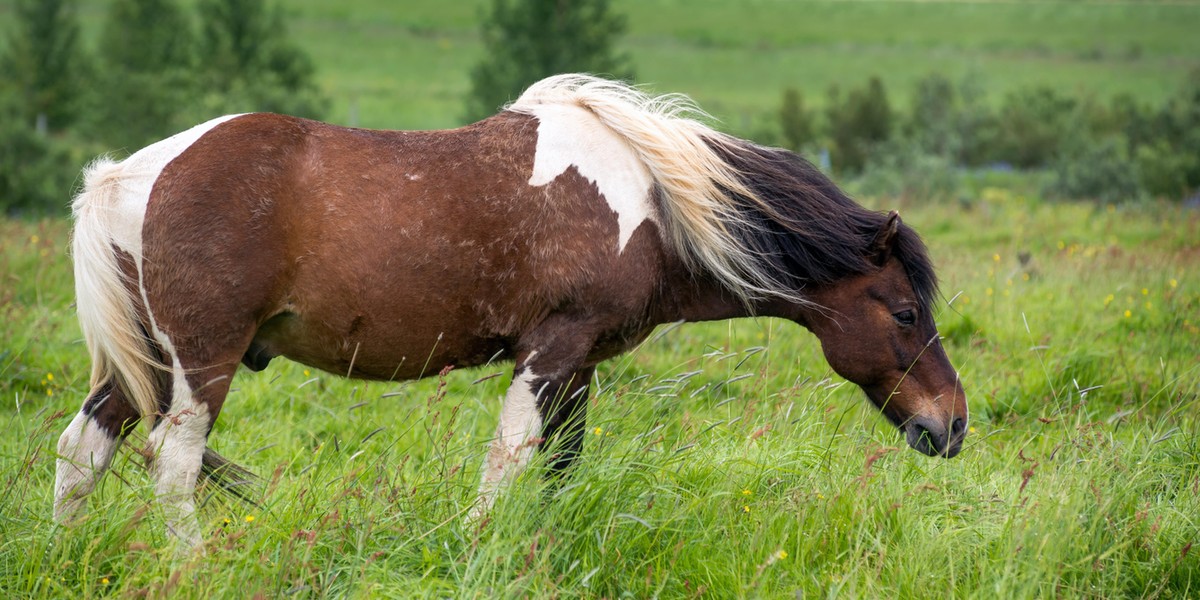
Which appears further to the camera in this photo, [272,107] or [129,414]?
[272,107]

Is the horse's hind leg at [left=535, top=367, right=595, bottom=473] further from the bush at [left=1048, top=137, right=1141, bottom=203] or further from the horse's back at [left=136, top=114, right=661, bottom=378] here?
the bush at [left=1048, top=137, right=1141, bottom=203]

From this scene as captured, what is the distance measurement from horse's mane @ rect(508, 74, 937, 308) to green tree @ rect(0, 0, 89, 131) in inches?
1094

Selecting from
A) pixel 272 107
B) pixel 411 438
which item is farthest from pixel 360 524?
pixel 272 107

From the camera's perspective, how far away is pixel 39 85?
27750mm

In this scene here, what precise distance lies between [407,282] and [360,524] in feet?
3.14

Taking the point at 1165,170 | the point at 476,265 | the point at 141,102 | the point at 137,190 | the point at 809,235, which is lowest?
the point at 141,102

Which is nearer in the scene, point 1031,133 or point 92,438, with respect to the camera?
point 92,438

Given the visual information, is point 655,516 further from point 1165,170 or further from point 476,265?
point 1165,170

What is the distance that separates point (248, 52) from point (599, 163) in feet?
67.8

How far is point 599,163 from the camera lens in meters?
4.00

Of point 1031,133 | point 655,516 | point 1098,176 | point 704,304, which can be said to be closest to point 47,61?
point 1098,176

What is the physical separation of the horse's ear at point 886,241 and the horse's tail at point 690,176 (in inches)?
15.9

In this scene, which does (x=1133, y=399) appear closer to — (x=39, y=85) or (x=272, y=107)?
(x=272, y=107)

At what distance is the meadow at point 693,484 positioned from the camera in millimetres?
3158
